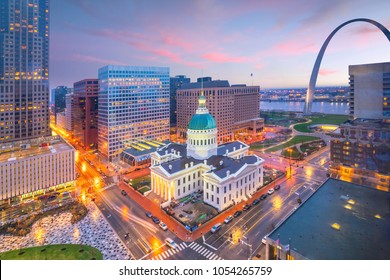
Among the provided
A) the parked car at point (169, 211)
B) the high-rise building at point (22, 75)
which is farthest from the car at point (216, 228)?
the high-rise building at point (22, 75)

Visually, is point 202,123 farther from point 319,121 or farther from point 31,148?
point 319,121

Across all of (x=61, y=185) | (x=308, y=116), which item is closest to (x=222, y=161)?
(x=61, y=185)

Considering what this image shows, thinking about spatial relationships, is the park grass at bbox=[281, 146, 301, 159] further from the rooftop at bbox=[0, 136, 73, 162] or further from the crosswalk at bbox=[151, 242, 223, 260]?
the rooftop at bbox=[0, 136, 73, 162]

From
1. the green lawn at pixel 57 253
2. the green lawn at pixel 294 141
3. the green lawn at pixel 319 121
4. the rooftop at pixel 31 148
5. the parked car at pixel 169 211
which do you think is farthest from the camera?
the green lawn at pixel 294 141

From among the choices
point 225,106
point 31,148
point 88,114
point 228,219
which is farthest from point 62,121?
point 228,219

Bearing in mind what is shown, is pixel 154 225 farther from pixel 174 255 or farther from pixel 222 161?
pixel 222 161

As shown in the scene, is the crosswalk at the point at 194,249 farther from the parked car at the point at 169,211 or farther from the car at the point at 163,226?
the parked car at the point at 169,211
